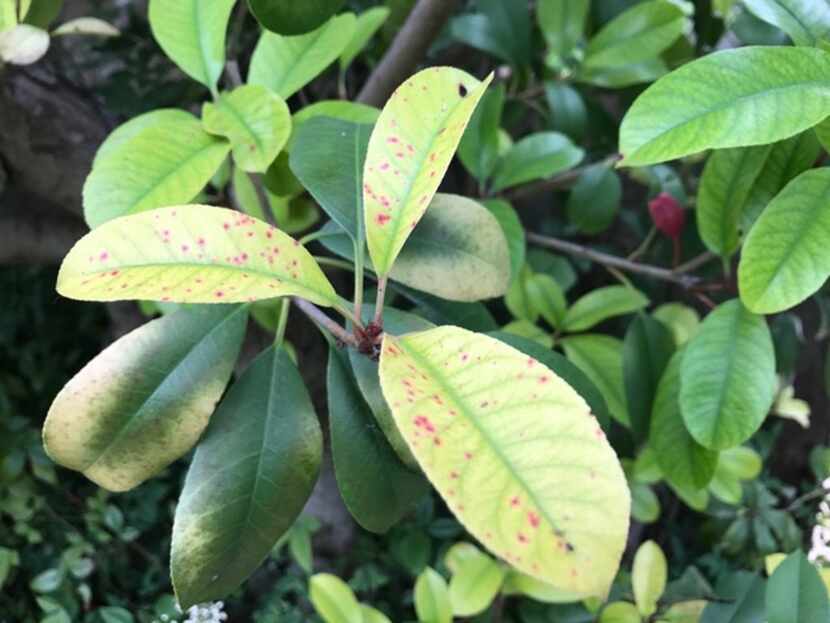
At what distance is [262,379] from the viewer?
2.04 feet

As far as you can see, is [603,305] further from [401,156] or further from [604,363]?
[401,156]

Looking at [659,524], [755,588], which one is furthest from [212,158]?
[659,524]

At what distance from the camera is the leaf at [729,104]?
20.1 inches

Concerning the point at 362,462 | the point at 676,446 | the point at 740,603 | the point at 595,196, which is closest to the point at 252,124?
the point at 362,462

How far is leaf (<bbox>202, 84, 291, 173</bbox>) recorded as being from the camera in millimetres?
624

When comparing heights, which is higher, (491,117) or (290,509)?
(491,117)

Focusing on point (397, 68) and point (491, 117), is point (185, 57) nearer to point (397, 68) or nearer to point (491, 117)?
point (397, 68)

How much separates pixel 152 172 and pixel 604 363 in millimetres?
612

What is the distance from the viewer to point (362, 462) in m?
0.60

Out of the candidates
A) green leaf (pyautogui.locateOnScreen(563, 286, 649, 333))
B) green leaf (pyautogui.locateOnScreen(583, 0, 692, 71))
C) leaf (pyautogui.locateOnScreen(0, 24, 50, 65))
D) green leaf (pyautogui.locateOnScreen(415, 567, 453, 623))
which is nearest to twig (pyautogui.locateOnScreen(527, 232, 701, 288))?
green leaf (pyautogui.locateOnScreen(563, 286, 649, 333))

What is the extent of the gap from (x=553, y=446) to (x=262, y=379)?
30 cm

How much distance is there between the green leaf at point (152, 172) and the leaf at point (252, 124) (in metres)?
0.02

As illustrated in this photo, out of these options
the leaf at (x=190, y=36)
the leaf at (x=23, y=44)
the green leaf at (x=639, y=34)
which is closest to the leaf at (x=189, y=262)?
the leaf at (x=190, y=36)

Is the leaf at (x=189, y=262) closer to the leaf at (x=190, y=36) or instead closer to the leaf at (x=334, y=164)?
the leaf at (x=334, y=164)
